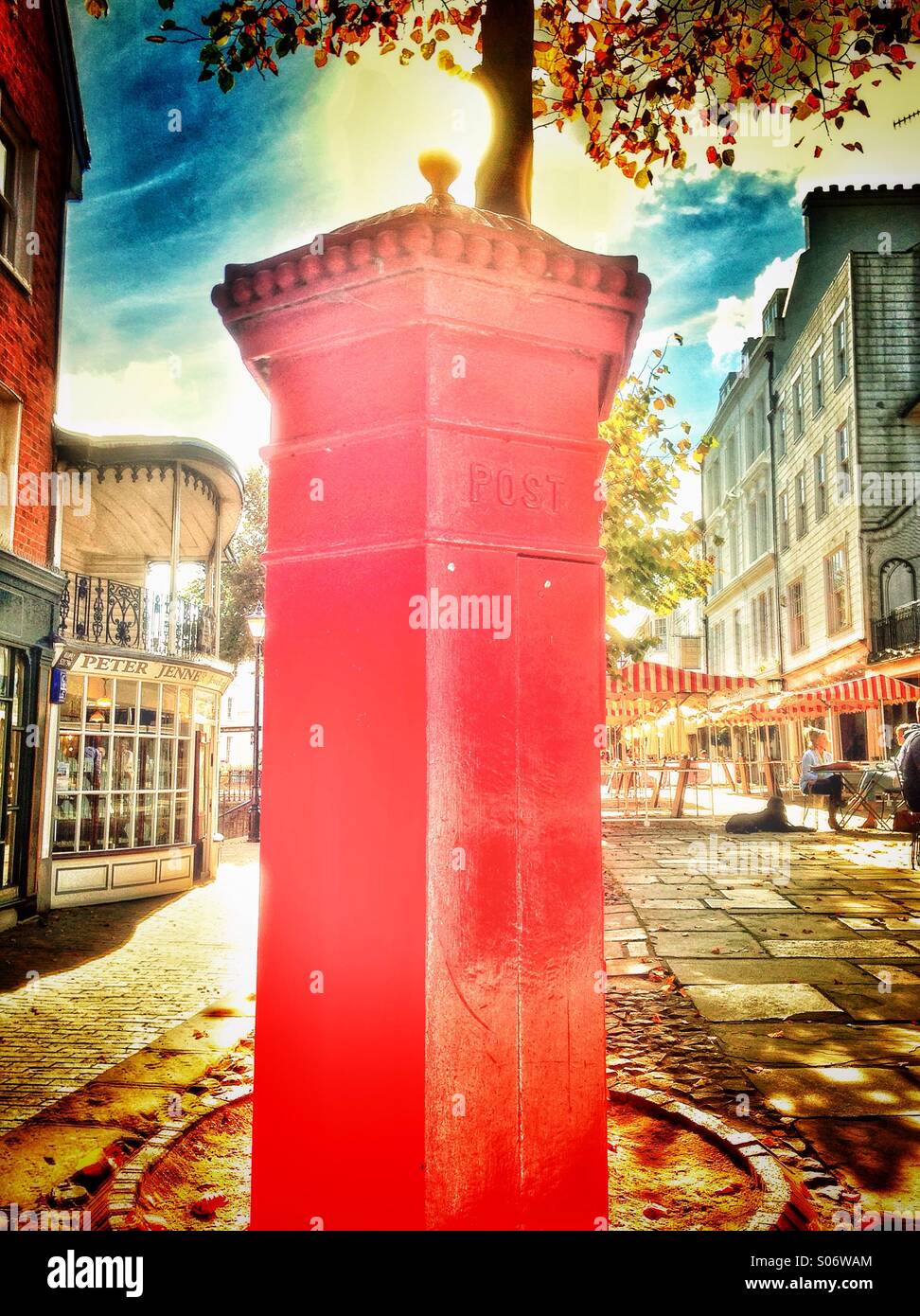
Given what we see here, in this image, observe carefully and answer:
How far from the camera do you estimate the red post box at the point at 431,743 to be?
197cm

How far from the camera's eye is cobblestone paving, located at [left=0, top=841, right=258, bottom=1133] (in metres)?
4.81

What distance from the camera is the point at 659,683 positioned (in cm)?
1355

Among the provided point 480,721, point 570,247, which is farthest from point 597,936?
point 570,247

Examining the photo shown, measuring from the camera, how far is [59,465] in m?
10.7

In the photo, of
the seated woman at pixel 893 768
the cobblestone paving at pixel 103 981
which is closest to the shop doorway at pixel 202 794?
the cobblestone paving at pixel 103 981

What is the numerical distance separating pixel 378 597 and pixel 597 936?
1104mm

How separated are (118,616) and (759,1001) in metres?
9.76

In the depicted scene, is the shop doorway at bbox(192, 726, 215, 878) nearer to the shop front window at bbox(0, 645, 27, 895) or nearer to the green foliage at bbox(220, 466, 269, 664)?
the shop front window at bbox(0, 645, 27, 895)

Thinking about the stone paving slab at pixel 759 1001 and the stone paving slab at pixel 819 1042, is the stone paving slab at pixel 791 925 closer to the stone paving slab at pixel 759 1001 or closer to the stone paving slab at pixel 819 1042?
the stone paving slab at pixel 759 1001

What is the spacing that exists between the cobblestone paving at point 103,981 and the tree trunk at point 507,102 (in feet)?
16.2

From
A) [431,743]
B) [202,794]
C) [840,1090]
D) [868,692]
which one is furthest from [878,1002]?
[868,692]

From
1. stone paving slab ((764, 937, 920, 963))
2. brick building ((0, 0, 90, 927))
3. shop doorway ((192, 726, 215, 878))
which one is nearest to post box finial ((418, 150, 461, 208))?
stone paving slab ((764, 937, 920, 963))

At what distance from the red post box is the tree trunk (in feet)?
4.08

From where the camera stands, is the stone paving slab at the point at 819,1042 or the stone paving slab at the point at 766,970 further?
the stone paving slab at the point at 766,970
